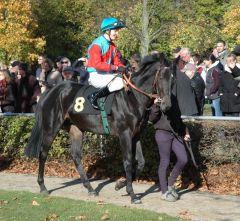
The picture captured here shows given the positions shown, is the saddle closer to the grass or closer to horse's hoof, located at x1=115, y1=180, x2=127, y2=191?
horse's hoof, located at x1=115, y1=180, x2=127, y2=191

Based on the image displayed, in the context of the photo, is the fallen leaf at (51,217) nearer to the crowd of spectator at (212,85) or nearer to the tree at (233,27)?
the crowd of spectator at (212,85)

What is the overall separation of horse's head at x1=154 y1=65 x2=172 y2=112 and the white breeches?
68cm

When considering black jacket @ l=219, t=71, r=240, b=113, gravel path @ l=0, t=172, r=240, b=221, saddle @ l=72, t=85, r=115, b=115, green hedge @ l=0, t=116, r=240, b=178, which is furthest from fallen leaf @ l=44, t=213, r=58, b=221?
black jacket @ l=219, t=71, r=240, b=113

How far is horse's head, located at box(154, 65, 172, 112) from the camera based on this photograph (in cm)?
840

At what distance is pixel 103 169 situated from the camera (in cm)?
1142

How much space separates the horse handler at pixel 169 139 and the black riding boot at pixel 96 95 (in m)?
0.83

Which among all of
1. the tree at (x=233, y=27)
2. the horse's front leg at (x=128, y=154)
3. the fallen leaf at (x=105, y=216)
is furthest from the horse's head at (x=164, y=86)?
the tree at (x=233, y=27)

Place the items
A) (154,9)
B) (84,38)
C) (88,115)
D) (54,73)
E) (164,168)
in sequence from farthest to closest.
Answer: (84,38) < (154,9) < (54,73) < (88,115) < (164,168)

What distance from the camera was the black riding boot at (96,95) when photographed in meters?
9.33

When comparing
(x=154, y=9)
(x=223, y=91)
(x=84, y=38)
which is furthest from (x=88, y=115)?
(x=84, y=38)

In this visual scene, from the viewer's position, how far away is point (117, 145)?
1119 cm

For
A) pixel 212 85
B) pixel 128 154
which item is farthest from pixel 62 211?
pixel 212 85

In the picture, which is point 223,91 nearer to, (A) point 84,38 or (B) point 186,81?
(B) point 186,81

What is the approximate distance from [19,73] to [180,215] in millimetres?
7518
